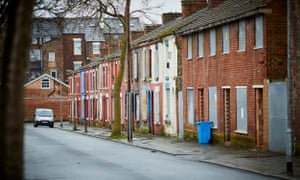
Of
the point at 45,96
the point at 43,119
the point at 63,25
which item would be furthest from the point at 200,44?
the point at 45,96

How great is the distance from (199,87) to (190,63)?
7.52 feet

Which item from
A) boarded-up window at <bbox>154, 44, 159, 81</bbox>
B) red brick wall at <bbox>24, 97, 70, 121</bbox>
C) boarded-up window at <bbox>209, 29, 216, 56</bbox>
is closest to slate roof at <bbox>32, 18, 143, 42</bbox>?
boarded-up window at <bbox>154, 44, 159, 81</bbox>

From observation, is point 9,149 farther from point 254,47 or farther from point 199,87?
point 199,87

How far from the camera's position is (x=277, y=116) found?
29469 mm

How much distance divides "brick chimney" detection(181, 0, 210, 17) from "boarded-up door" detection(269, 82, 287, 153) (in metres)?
20.7

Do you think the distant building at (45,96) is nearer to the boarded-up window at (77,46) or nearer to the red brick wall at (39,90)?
the red brick wall at (39,90)

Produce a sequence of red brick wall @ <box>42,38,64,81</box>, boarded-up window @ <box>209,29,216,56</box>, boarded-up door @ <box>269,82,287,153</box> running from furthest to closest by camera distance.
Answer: red brick wall @ <box>42,38,64,81</box> → boarded-up window @ <box>209,29,216,56</box> → boarded-up door @ <box>269,82,287,153</box>

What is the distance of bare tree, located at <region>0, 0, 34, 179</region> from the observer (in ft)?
26.1

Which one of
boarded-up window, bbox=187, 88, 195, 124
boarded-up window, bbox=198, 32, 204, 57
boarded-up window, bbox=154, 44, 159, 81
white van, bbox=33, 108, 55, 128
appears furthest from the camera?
white van, bbox=33, 108, 55, 128

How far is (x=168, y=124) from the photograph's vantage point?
46.7 metres

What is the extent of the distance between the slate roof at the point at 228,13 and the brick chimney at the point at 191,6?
5.18 metres

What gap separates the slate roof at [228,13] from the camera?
31.8m

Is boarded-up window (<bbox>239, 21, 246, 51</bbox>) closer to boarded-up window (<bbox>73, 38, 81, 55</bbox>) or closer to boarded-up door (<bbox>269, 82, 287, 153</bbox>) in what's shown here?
boarded-up door (<bbox>269, 82, 287, 153</bbox>)

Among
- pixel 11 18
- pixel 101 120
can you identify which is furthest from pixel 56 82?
pixel 11 18
